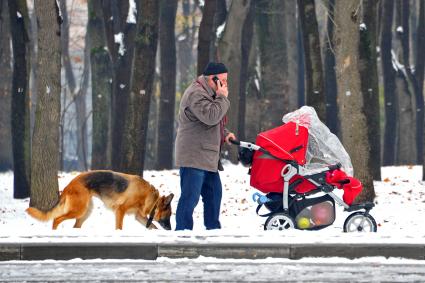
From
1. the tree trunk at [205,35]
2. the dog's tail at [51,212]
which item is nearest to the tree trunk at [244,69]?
the tree trunk at [205,35]

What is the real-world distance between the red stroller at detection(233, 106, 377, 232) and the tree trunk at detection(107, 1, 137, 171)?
40.9 feet

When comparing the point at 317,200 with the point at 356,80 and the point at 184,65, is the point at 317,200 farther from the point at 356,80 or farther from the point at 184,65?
the point at 184,65

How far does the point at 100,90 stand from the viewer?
2767cm

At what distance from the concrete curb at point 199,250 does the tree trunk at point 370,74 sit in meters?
7.84

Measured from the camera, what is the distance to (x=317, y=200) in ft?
38.4

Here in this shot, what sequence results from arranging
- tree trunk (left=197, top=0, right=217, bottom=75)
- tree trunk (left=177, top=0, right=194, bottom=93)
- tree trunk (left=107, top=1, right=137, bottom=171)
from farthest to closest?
tree trunk (left=177, top=0, right=194, bottom=93) < tree trunk (left=107, top=1, right=137, bottom=171) < tree trunk (left=197, top=0, right=217, bottom=75)

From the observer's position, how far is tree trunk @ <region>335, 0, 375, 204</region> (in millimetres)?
16984

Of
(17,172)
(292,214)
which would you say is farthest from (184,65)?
(292,214)

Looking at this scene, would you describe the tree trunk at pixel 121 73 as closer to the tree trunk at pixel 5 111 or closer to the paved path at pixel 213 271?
the tree trunk at pixel 5 111

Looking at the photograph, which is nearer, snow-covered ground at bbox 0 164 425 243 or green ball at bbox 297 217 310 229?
snow-covered ground at bbox 0 164 425 243

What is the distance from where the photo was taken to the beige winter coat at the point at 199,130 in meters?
11.1

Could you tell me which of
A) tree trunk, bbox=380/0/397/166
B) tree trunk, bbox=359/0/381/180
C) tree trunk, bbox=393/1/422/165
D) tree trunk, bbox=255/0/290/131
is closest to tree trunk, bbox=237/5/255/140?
tree trunk, bbox=255/0/290/131

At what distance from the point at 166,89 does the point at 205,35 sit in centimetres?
560

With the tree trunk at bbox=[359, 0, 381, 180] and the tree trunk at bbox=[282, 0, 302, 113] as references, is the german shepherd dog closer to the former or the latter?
the tree trunk at bbox=[359, 0, 381, 180]
